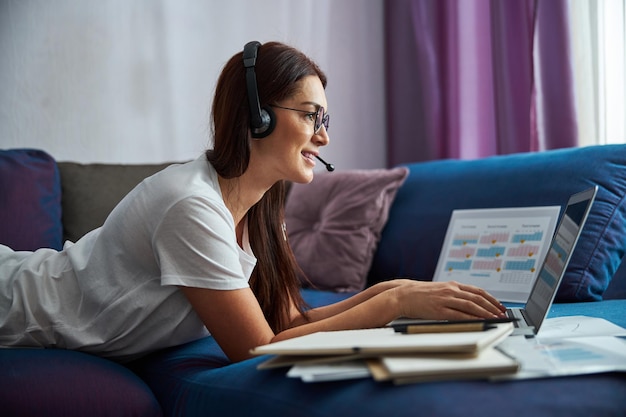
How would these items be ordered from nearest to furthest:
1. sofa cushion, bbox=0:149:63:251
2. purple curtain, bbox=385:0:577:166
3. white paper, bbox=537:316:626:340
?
white paper, bbox=537:316:626:340
sofa cushion, bbox=0:149:63:251
purple curtain, bbox=385:0:577:166

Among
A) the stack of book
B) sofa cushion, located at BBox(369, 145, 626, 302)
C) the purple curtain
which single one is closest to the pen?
the stack of book

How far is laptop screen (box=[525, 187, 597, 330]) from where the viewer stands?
108cm

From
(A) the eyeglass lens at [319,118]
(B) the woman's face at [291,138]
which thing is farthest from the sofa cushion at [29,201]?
(A) the eyeglass lens at [319,118]

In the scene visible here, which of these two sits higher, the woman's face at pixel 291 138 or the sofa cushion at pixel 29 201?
the woman's face at pixel 291 138

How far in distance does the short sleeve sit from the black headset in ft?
0.71

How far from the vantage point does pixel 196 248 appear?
1.25m

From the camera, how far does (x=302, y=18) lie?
309 cm

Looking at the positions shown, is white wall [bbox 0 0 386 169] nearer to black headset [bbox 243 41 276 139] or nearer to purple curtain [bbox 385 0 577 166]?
purple curtain [bbox 385 0 577 166]

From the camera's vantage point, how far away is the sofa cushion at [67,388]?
1186 mm

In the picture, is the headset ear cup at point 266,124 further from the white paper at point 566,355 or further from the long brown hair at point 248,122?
the white paper at point 566,355

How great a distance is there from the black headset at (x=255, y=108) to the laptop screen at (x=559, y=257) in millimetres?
593

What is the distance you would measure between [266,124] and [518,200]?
0.84 metres

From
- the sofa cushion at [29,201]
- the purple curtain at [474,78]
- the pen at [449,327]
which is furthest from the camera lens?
the purple curtain at [474,78]

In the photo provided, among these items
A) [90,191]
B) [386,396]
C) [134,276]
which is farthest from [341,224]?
[386,396]
